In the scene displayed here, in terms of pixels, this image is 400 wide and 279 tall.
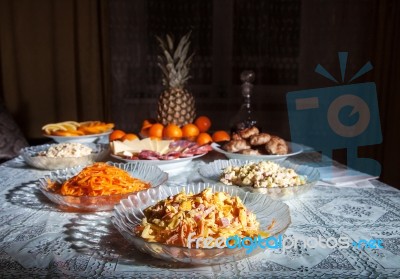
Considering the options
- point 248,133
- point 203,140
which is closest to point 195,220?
point 248,133

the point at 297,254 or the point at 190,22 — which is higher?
the point at 190,22

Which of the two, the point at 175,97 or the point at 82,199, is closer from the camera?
the point at 82,199

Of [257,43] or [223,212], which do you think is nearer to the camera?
[223,212]

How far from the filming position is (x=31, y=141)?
3340 millimetres

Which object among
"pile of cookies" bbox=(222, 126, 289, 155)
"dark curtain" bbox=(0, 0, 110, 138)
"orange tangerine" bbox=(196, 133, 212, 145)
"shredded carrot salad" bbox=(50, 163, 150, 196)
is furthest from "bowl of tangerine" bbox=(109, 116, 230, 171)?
"dark curtain" bbox=(0, 0, 110, 138)

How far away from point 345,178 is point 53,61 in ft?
9.51

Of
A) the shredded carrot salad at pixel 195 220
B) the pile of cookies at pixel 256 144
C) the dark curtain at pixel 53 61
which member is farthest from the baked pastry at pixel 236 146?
the dark curtain at pixel 53 61

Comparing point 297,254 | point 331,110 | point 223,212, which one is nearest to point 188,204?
point 223,212

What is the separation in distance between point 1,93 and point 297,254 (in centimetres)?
335

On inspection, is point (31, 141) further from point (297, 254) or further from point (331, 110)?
point (297, 254)

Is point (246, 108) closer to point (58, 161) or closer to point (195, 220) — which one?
point (58, 161)

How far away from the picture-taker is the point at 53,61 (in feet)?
11.7

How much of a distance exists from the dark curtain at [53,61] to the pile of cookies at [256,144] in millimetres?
2188

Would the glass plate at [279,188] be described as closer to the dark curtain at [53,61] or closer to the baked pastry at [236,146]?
the baked pastry at [236,146]
